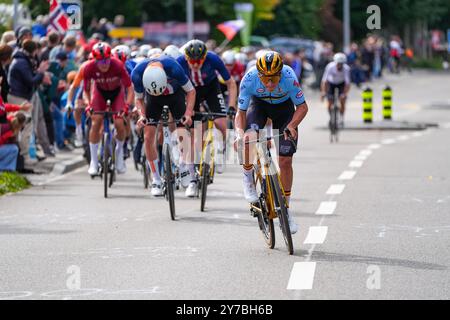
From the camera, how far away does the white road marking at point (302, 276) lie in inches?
A: 367

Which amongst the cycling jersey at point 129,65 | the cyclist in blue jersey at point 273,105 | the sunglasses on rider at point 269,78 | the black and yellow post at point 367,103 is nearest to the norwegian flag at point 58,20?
the cycling jersey at point 129,65

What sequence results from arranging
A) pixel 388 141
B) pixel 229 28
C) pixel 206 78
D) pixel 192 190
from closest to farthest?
pixel 192 190
pixel 206 78
pixel 388 141
pixel 229 28

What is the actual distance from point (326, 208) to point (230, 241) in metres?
2.90

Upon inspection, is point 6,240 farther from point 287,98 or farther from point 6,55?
point 6,55

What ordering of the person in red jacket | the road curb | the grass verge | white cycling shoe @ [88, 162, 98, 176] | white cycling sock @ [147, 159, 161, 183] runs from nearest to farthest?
white cycling sock @ [147, 159, 161, 183] → the grass verge → white cycling shoe @ [88, 162, 98, 176] → the person in red jacket → the road curb

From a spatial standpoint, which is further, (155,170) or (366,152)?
(366,152)

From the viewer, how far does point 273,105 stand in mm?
12000

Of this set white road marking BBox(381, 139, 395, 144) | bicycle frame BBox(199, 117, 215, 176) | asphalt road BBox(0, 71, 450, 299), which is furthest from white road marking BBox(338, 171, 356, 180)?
white road marking BBox(381, 139, 395, 144)

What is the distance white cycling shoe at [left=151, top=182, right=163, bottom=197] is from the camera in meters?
14.8

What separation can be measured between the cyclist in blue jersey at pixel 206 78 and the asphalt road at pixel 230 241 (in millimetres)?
891

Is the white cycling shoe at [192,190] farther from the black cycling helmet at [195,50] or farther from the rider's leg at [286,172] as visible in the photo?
the rider's leg at [286,172]

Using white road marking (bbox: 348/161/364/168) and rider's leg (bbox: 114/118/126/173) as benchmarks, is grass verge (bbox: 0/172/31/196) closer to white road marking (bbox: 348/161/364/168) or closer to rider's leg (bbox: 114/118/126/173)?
rider's leg (bbox: 114/118/126/173)

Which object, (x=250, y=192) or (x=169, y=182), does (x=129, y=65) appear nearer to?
(x=169, y=182)

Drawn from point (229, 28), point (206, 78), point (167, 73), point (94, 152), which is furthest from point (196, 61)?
point (229, 28)
